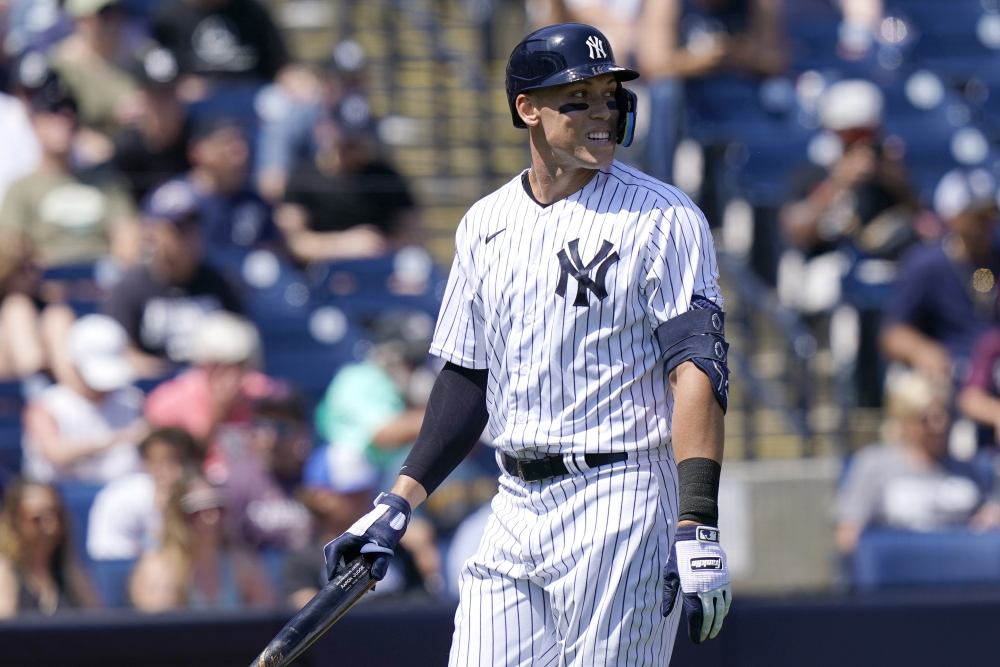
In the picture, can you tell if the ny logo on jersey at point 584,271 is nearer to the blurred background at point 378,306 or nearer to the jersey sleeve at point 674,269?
the jersey sleeve at point 674,269

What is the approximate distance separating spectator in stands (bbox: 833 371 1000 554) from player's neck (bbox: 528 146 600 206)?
131 inches

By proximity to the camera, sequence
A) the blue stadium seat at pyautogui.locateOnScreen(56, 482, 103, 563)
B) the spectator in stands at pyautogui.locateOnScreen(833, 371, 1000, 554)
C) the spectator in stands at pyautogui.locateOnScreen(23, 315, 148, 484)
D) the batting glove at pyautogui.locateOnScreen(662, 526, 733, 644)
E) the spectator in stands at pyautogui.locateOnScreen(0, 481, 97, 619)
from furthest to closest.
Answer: the spectator in stands at pyautogui.locateOnScreen(833, 371, 1000, 554)
the spectator in stands at pyautogui.locateOnScreen(23, 315, 148, 484)
the blue stadium seat at pyautogui.locateOnScreen(56, 482, 103, 563)
the spectator in stands at pyautogui.locateOnScreen(0, 481, 97, 619)
the batting glove at pyautogui.locateOnScreen(662, 526, 733, 644)

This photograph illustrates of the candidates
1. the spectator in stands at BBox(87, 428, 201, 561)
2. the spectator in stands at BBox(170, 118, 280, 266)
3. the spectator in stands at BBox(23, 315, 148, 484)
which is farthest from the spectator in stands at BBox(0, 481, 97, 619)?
the spectator in stands at BBox(170, 118, 280, 266)

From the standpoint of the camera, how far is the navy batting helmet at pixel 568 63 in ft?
9.25

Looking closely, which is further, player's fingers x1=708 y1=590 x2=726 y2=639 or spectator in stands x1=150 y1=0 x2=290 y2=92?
spectator in stands x1=150 y1=0 x2=290 y2=92

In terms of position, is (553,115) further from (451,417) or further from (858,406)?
(858,406)

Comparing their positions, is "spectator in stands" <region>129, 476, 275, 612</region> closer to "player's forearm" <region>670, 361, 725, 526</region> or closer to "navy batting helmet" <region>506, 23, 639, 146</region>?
"navy batting helmet" <region>506, 23, 639, 146</region>

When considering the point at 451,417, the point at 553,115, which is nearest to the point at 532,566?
the point at 451,417

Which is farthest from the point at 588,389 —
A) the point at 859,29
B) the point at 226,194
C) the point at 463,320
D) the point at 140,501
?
the point at 859,29

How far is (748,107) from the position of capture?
25.6 ft

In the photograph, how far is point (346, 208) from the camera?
22.8 feet

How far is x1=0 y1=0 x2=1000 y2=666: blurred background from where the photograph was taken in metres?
5.12

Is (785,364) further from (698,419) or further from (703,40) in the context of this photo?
(698,419)

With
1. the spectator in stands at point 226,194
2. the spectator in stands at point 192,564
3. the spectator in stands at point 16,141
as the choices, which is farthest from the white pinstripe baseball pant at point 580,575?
the spectator in stands at point 16,141
